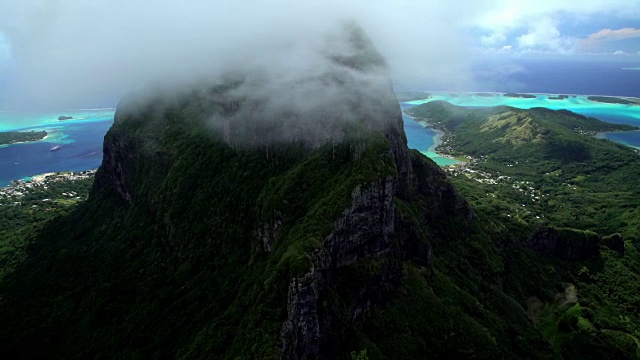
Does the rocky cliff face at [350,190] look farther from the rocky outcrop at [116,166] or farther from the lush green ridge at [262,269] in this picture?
the lush green ridge at [262,269]

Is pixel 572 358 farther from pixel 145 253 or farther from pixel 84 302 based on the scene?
pixel 84 302

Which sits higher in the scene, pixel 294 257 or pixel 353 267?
pixel 294 257

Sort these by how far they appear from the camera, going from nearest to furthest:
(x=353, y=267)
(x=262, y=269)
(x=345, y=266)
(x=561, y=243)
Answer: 1. (x=345, y=266)
2. (x=353, y=267)
3. (x=262, y=269)
4. (x=561, y=243)

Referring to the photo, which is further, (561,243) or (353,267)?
(561,243)

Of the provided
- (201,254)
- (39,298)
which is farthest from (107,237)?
(201,254)

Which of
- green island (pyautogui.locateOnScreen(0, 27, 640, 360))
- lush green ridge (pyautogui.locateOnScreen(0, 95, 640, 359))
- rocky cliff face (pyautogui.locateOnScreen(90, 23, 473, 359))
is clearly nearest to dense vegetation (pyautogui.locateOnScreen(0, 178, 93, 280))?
green island (pyautogui.locateOnScreen(0, 27, 640, 360))

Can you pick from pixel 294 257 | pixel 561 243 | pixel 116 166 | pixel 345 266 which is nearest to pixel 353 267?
pixel 345 266

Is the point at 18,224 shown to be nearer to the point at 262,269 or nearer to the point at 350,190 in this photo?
the point at 262,269
